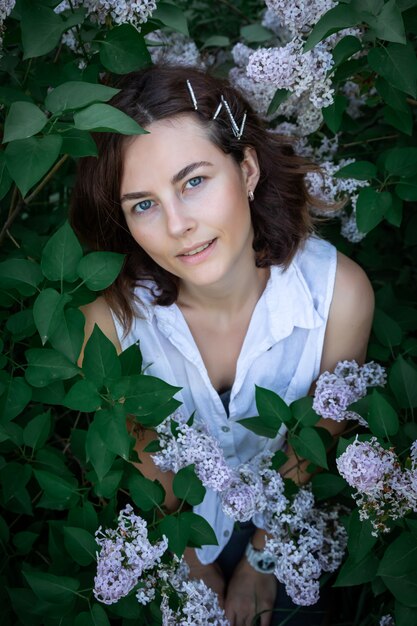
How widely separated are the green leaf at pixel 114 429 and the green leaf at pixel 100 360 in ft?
0.22

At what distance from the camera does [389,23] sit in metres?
1.36

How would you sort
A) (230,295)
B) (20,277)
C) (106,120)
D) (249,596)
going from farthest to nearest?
(249,596), (230,295), (20,277), (106,120)

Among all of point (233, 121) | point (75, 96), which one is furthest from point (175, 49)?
point (75, 96)

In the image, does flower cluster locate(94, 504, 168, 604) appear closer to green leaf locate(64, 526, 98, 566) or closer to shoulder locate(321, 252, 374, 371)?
green leaf locate(64, 526, 98, 566)

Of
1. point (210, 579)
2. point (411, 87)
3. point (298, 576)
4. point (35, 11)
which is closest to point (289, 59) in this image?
point (411, 87)

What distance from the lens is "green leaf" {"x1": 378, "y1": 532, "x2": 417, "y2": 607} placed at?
1.46m

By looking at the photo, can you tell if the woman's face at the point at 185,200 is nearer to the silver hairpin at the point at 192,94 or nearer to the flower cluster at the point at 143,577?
the silver hairpin at the point at 192,94

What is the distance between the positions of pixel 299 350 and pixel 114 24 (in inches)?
39.6

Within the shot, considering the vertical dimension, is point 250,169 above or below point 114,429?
above

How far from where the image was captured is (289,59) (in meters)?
1.67

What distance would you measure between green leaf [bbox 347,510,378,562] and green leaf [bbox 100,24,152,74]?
1.11 metres

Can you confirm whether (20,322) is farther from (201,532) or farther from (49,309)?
(201,532)

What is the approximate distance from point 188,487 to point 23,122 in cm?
87

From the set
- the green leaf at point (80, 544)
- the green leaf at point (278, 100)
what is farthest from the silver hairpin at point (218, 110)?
the green leaf at point (80, 544)
